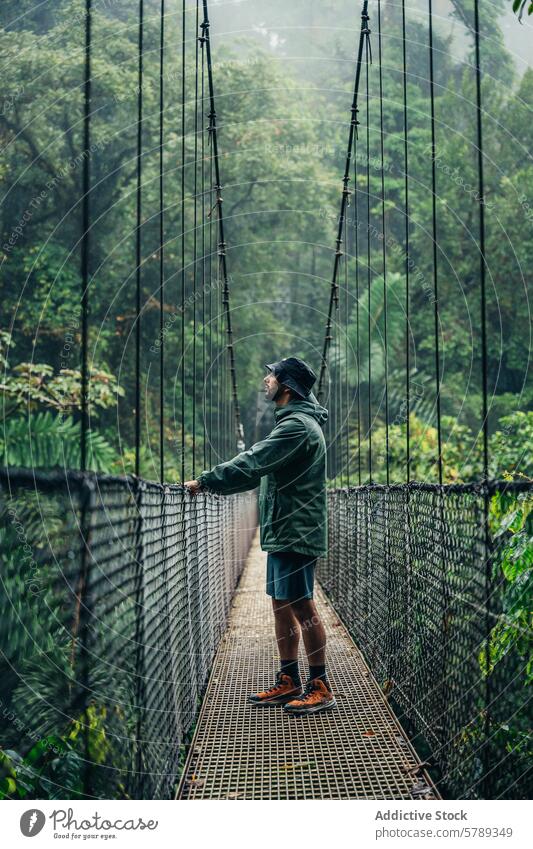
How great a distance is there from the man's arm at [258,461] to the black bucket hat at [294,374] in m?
0.13

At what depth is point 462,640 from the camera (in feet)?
6.26

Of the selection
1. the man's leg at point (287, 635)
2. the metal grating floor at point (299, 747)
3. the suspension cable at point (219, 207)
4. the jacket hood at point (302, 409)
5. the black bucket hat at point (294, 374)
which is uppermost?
the suspension cable at point (219, 207)

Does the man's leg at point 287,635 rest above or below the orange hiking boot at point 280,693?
above

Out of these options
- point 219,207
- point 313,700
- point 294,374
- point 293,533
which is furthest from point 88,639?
point 219,207

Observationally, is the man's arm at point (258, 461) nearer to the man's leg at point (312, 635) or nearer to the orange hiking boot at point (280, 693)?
the man's leg at point (312, 635)

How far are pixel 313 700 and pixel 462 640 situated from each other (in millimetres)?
698

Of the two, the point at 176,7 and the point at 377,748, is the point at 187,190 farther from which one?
the point at 377,748

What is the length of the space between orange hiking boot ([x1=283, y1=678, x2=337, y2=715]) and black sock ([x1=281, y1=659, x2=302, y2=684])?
74mm

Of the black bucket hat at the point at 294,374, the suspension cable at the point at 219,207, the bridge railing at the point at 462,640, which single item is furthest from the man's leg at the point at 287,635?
the suspension cable at the point at 219,207

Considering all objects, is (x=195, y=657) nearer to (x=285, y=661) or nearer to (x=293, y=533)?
(x=285, y=661)

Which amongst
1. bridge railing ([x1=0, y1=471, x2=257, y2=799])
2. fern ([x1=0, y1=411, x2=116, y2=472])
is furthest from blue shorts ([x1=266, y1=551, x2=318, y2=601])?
fern ([x1=0, y1=411, x2=116, y2=472])

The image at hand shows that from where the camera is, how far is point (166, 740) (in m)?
1.87

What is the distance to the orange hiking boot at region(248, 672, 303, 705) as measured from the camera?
256 cm

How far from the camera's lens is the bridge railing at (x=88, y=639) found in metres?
1.41
